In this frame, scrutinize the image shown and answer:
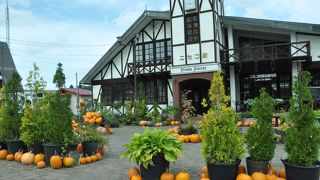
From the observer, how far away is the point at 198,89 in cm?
2195

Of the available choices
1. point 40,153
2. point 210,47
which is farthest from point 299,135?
point 210,47

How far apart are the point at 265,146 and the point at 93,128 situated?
481 centimetres

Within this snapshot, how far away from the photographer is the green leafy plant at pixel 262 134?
5.52m

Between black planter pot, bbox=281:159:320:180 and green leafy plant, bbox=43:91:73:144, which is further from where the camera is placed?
green leafy plant, bbox=43:91:73:144

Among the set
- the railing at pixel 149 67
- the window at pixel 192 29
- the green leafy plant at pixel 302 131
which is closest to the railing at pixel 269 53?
the window at pixel 192 29

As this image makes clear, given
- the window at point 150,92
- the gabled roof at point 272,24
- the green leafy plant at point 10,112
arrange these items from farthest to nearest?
the window at point 150,92, the gabled roof at point 272,24, the green leafy plant at point 10,112

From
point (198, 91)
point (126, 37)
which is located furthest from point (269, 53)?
point (126, 37)

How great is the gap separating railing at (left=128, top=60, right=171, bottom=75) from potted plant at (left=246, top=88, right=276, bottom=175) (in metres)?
15.4

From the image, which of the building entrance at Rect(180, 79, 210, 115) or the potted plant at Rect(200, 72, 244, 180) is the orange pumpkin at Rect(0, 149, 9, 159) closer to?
the potted plant at Rect(200, 72, 244, 180)

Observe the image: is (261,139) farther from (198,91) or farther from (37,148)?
(198,91)

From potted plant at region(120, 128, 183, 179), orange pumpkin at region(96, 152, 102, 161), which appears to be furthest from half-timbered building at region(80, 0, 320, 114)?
potted plant at region(120, 128, 183, 179)

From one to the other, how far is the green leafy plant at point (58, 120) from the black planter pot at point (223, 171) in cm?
375

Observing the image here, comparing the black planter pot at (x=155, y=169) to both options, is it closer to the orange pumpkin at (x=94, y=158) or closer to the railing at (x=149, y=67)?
the orange pumpkin at (x=94, y=158)

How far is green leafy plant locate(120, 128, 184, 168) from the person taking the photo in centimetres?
582
